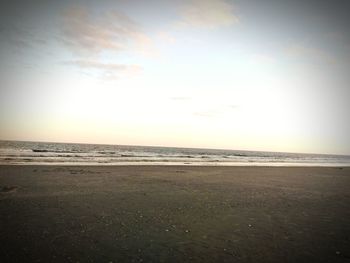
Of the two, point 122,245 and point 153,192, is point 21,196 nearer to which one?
point 153,192

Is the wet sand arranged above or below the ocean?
below

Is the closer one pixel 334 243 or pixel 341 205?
pixel 334 243

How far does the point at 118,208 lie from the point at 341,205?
9827 millimetres

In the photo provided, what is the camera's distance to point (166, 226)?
292 inches

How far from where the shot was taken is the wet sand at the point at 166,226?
5.60 meters

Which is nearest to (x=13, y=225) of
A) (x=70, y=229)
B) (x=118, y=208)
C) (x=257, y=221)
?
(x=70, y=229)

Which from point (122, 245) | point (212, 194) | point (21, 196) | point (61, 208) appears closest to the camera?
point (122, 245)

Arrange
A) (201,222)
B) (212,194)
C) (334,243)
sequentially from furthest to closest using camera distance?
1. (212,194)
2. (201,222)
3. (334,243)

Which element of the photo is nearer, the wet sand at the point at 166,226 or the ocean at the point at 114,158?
the wet sand at the point at 166,226

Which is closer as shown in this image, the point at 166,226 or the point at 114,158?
the point at 166,226

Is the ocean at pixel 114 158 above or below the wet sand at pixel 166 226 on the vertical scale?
above

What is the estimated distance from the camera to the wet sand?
5.60m

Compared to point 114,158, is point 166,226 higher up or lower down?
lower down

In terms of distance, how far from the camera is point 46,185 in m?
13.0
